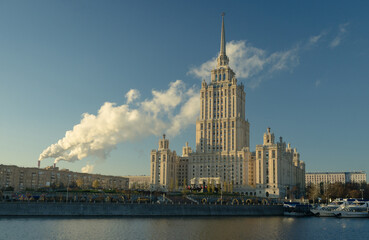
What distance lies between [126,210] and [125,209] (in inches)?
19.7

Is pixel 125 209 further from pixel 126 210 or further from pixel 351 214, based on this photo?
pixel 351 214

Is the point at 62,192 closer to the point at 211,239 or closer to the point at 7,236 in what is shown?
the point at 7,236

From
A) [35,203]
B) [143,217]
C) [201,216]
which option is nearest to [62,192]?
[35,203]

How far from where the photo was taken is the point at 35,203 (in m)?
136

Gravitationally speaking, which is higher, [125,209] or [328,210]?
[125,209]

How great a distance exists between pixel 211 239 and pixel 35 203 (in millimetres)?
73299

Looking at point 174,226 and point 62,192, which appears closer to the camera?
point 174,226

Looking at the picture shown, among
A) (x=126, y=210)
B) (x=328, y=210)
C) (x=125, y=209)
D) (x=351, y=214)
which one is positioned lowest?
(x=351, y=214)

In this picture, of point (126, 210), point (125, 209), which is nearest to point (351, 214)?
point (126, 210)

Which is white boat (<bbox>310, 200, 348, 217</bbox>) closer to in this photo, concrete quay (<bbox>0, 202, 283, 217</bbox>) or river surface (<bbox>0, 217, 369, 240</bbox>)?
concrete quay (<bbox>0, 202, 283, 217</bbox>)

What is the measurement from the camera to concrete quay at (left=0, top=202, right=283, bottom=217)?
134000mm

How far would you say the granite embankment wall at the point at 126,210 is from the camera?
440ft

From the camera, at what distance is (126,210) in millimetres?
142875

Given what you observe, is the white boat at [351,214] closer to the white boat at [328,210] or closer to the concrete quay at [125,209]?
the white boat at [328,210]
